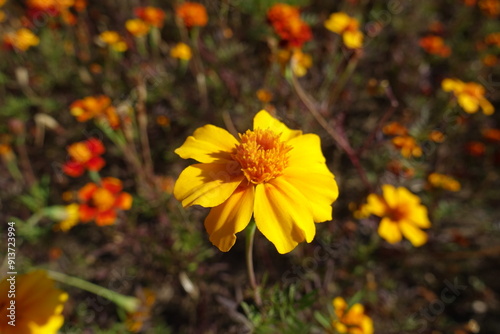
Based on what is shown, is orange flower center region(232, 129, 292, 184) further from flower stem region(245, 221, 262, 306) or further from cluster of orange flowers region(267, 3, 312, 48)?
cluster of orange flowers region(267, 3, 312, 48)

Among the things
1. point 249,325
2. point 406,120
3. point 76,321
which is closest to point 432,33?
point 406,120

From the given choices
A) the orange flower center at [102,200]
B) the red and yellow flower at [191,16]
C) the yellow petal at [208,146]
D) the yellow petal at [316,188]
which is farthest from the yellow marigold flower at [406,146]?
the orange flower center at [102,200]

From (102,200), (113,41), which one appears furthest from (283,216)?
(113,41)

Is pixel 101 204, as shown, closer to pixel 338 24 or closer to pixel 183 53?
pixel 183 53

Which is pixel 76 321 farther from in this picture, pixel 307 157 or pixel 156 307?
pixel 307 157

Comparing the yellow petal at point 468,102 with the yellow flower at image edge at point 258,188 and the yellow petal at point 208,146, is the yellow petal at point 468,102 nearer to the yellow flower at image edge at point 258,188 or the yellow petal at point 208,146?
the yellow flower at image edge at point 258,188

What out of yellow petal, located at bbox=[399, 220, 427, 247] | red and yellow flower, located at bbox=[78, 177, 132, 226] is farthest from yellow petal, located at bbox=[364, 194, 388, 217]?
red and yellow flower, located at bbox=[78, 177, 132, 226]

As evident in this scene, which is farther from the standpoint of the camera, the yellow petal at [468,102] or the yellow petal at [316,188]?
the yellow petal at [468,102]
